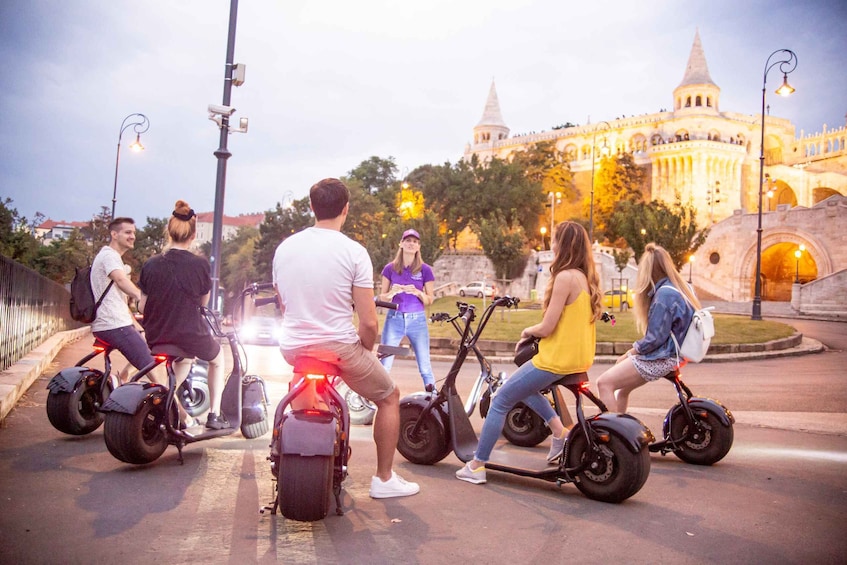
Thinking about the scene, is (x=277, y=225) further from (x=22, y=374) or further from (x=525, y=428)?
(x=525, y=428)

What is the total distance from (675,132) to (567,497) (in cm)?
8706

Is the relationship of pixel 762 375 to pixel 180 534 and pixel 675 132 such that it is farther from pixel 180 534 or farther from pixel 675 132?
pixel 675 132

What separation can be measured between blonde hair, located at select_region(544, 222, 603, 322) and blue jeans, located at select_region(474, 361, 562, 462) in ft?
1.53

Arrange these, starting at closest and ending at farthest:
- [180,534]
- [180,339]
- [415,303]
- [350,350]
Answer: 1. [180,534]
2. [350,350]
3. [180,339]
4. [415,303]

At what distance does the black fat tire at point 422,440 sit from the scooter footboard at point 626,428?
1.18m

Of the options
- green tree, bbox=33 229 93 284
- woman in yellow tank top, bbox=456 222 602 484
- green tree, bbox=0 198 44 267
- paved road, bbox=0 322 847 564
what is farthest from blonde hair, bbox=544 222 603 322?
green tree, bbox=33 229 93 284

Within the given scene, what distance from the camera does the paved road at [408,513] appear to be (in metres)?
3.50

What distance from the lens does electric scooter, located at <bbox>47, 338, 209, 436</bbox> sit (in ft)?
19.1

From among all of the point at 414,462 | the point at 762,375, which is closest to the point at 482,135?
the point at 762,375

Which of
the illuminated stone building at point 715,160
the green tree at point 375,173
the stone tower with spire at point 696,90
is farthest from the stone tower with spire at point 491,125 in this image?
the stone tower with spire at point 696,90

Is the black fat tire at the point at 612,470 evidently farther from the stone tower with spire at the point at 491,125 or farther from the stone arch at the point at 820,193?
the stone tower with spire at the point at 491,125

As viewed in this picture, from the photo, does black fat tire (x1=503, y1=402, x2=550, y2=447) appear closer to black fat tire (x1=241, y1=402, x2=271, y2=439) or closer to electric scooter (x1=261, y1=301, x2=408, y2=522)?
black fat tire (x1=241, y1=402, x2=271, y2=439)

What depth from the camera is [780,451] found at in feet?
20.0

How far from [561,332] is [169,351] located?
2.87 metres
